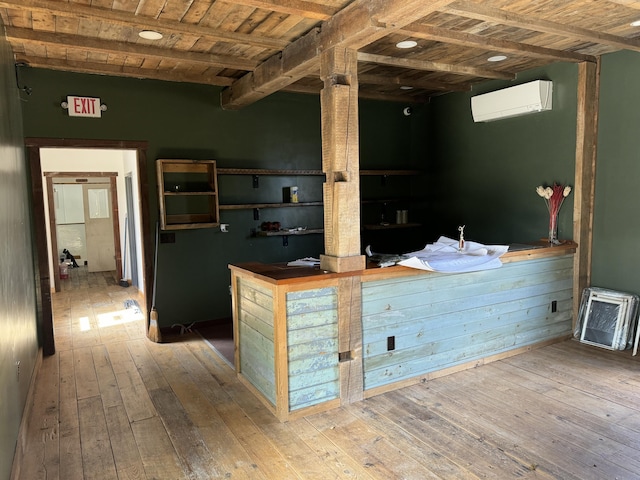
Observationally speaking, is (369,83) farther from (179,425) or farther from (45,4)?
(179,425)

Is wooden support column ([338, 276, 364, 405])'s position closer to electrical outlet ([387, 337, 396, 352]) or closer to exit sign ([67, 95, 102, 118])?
electrical outlet ([387, 337, 396, 352])

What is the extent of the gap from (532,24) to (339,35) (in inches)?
53.4

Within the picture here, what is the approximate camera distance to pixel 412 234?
6.25 metres

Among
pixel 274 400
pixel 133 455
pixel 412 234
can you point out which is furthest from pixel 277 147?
pixel 133 455

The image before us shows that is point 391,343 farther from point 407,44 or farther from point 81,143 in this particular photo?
point 81,143

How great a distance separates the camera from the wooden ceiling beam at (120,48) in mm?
3244

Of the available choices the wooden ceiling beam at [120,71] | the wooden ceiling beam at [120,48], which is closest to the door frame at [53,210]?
the wooden ceiling beam at [120,71]

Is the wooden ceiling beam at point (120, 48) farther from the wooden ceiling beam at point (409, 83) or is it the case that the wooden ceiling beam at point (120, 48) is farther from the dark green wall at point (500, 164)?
the dark green wall at point (500, 164)

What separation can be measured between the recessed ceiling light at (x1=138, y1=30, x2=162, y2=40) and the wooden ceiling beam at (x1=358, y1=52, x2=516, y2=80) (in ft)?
4.97

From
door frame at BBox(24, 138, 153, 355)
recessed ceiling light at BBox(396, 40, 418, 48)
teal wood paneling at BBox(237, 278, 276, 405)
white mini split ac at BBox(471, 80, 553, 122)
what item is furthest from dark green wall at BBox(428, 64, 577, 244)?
door frame at BBox(24, 138, 153, 355)

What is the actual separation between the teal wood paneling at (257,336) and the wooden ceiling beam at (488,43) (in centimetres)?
208

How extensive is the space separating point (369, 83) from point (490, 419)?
3.51 meters

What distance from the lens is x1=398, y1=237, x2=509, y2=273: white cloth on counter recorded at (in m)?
3.35

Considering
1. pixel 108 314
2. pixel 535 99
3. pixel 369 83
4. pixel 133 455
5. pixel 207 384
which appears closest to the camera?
pixel 133 455
